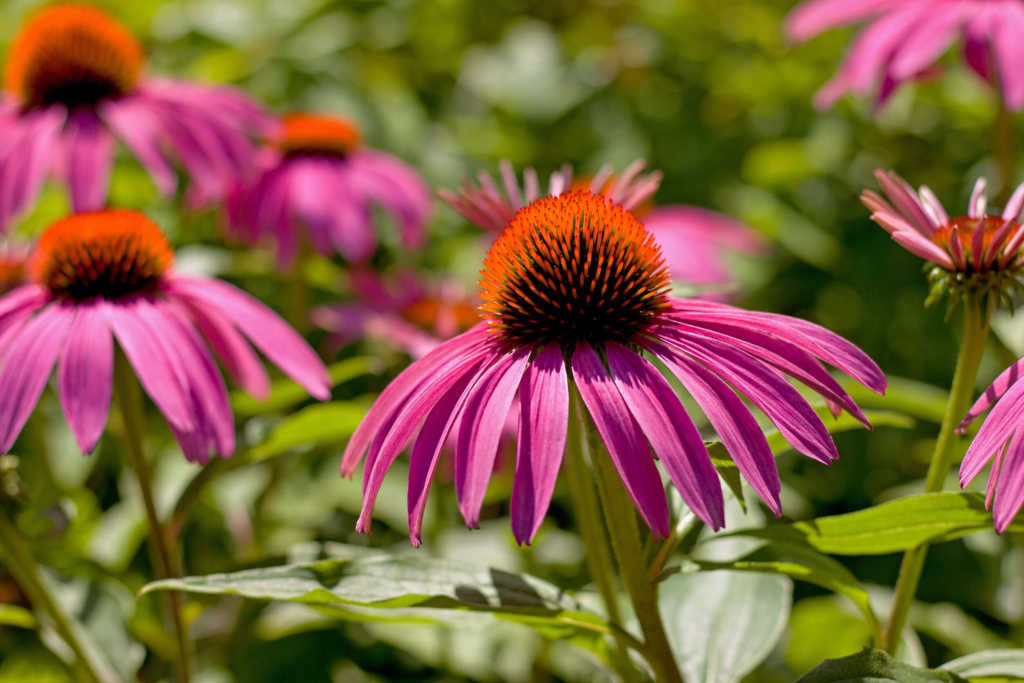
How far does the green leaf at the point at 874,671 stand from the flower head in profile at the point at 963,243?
0.88 ft

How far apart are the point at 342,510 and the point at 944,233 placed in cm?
128

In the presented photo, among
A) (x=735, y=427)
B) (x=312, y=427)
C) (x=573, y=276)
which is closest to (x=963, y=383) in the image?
(x=735, y=427)

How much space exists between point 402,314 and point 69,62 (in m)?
0.69

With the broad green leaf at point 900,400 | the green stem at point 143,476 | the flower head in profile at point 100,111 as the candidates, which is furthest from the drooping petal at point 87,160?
the broad green leaf at point 900,400

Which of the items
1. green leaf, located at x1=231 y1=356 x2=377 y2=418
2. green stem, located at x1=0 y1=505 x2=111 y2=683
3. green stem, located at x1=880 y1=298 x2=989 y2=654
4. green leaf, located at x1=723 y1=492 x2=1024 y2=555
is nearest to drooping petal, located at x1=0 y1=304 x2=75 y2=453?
green stem, located at x1=0 y1=505 x2=111 y2=683

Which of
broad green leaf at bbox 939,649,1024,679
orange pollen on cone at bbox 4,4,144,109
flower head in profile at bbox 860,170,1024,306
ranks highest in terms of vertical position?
orange pollen on cone at bbox 4,4,144,109

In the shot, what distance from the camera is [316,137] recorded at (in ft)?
6.27

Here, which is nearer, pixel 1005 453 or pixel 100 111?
pixel 1005 453

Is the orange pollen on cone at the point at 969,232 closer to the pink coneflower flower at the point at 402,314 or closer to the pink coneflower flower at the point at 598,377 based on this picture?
the pink coneflower flower at the point at 598,377

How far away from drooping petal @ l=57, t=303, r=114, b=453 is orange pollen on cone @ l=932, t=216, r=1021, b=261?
0.71m

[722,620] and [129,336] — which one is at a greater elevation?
[129,336]

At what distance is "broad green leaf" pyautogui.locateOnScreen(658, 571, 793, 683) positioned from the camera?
91 cm

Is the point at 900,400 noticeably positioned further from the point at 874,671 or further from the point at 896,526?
the point at 874,671

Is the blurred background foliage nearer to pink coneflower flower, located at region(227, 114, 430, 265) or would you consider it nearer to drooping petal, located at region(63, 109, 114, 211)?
pink coneflower flower, located at region(227, 114, 430, 265)
